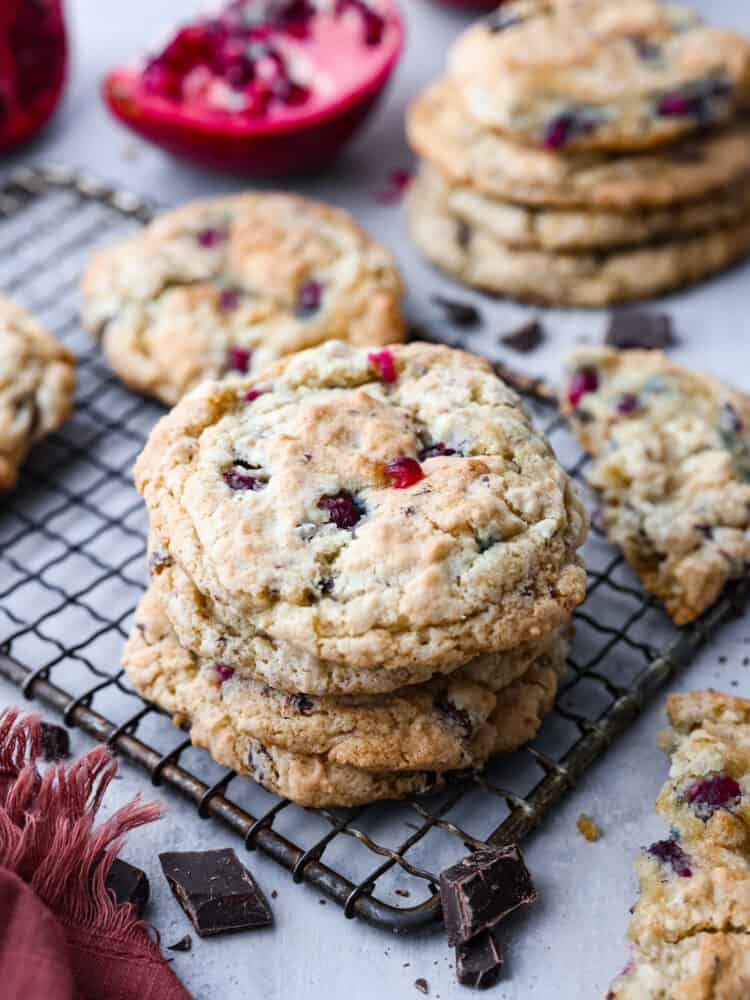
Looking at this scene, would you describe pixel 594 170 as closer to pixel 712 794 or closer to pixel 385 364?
pixel 385 364

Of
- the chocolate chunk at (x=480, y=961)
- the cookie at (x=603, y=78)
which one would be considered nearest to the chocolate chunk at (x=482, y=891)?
the chocolate chunk at (x=480, y=961)

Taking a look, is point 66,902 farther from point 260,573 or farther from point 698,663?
point 698,663

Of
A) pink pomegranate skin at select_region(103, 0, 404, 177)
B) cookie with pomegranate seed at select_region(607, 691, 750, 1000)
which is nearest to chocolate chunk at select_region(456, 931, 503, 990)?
cookie with pomegranate seed at select_region(607, 691, 750, 1000)

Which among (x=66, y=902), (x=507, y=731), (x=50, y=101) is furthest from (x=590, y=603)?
(x=50, y=101)

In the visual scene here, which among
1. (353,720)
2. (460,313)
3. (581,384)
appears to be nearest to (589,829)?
(353,720)

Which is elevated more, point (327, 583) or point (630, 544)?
point (327, 583)
